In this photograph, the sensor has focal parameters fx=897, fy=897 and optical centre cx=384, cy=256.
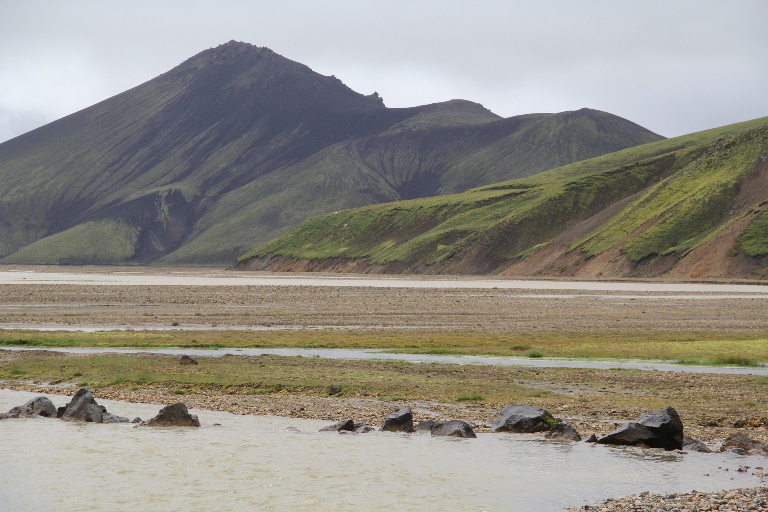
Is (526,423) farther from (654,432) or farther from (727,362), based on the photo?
(727,362)

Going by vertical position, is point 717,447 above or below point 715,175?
below

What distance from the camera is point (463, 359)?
46.9m

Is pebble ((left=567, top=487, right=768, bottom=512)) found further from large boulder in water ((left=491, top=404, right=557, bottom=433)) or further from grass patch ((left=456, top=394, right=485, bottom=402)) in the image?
Result: grass patch ((left=456, top=394, right=485, bottom=402))

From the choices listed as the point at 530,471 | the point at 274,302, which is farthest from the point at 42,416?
the point at 274,302

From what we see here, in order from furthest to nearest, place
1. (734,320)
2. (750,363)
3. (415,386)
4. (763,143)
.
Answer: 1. (763,143)
2. (734,320)
3. (750,363)
4. (415,386)

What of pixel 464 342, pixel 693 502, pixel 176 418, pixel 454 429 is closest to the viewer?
pixel 693 502

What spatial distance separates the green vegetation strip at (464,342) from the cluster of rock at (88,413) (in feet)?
71.2

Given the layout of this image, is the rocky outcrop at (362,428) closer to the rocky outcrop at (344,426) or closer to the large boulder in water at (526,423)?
the rocky outcrop at (344,426)

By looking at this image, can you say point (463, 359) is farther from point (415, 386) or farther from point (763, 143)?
point (763, 143)

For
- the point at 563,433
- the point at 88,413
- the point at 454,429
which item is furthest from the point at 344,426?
the point at 88,413

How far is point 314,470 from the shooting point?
2294 cm

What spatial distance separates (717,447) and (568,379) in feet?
44.7

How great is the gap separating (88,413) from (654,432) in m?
17.8

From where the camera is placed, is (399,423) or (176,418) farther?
(176,418)
